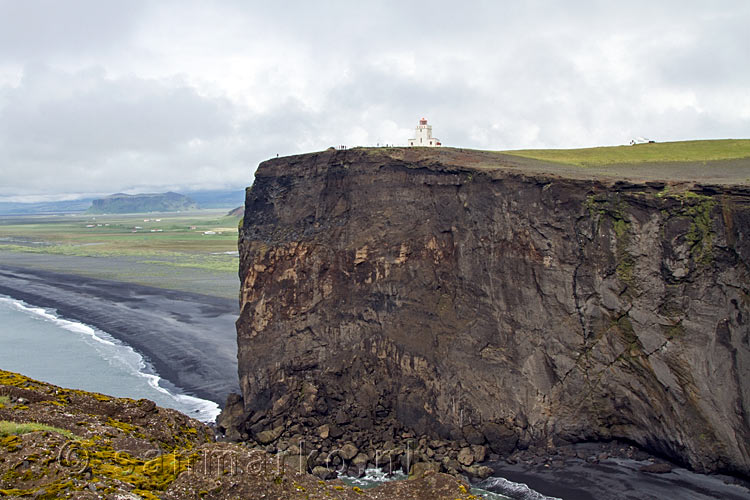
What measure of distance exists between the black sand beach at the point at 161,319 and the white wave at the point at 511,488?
21.7 metres

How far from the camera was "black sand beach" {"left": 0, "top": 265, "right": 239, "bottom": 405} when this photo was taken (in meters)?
47.0

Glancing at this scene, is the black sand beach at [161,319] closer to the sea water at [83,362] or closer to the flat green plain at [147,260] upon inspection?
the sea water at [83,362]

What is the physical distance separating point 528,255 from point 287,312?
675 inches

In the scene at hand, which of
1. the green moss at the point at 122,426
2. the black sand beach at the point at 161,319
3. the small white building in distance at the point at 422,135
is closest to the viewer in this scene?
the green moss at the point at 122,426

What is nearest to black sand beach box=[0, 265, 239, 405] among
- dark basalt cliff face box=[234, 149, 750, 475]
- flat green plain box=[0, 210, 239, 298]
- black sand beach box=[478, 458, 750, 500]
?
flat green plain box=[0, 210, 239, 298]

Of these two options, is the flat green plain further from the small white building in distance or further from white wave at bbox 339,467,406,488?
white wave at bbox 339,467,406,488

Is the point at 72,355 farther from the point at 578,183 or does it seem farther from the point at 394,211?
the point at 578,183

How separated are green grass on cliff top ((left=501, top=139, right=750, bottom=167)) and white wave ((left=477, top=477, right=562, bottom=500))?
24.2m

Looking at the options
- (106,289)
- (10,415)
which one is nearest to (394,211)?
(10,415)

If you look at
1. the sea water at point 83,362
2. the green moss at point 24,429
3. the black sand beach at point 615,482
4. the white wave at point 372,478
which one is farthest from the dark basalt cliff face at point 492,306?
the green moss at point 24,429

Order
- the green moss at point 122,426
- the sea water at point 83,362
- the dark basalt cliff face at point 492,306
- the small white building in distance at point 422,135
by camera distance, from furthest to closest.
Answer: the small white building in distance at point 422,135 → the sea water at point 83,362 → the dark basalt cliff face at point 492,306 → the green moss at point 122,426

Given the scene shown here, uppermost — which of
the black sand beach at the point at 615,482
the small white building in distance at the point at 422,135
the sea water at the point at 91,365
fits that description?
the small white building in distance at the point at 422,135

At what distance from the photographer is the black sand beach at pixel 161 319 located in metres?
47.0

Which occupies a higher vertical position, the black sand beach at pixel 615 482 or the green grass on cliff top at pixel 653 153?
the green grass on cliff top at pixel 653 153
